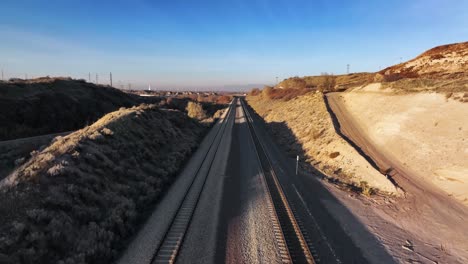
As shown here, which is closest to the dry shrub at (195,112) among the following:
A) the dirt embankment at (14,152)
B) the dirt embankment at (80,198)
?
the dirt embankment at (14,152)

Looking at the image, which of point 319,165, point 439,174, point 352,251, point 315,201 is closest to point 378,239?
point 352,251

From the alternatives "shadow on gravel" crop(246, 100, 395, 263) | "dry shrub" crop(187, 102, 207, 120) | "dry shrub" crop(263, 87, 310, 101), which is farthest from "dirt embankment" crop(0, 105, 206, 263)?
"dry shrub" crop(263, 87, 310, 101)

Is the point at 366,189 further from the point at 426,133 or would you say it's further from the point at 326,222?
the point at 426,133

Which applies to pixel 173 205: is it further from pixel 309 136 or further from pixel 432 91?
pixel 432 91

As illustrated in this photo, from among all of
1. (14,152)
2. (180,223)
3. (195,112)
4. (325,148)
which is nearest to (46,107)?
(14,152)

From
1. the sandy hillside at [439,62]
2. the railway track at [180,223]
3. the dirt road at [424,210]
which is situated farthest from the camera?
the sandy hillside at [439,62]

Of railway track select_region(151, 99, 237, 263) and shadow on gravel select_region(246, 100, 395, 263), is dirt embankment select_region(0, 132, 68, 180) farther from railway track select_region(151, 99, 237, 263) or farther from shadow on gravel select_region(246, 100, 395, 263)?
shadow on gravel select_region(246, 100, 395, 263)

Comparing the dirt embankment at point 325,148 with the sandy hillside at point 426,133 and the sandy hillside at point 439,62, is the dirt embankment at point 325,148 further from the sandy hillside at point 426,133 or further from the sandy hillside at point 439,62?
the sandy hillside at point 439,62
